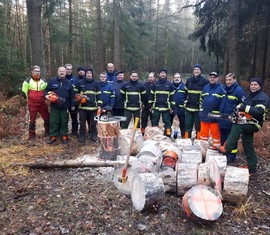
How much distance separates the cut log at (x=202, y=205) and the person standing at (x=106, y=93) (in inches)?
179

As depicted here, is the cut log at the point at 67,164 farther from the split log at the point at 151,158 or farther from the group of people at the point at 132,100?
the group of people at the point at 132,100

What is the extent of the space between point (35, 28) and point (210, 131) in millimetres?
7787

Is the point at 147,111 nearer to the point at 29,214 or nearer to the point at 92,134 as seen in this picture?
the point at 92,134

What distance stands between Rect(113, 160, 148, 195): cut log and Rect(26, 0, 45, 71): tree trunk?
23.9 feet

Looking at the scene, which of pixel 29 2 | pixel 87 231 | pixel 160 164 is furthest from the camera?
pixel 29 2

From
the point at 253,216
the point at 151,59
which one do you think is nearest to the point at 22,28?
the point at 151,59

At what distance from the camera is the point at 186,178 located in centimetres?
454

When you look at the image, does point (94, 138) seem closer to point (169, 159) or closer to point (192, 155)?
point (169, 159)

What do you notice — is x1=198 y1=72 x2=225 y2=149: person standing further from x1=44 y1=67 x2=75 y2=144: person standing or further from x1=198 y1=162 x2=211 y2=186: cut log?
x1=44 y1=67 x2=75 y2=144: person standing

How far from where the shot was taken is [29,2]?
32.6 ft

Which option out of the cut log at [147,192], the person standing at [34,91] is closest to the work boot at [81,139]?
the person standing at [34,91]

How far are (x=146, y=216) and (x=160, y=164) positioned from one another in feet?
4.93

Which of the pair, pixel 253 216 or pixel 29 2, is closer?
pixel 253 216

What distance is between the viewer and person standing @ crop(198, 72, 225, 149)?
6.56 metres
